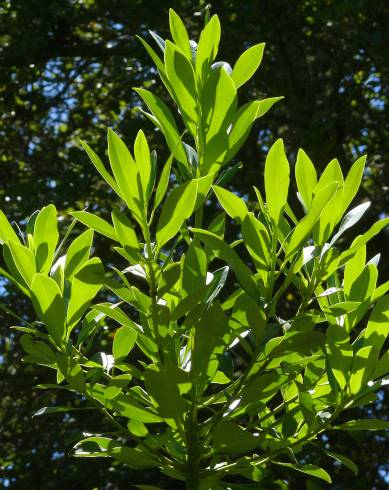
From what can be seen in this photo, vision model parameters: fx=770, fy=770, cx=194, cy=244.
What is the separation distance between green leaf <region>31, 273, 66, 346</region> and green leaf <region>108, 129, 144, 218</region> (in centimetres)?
9

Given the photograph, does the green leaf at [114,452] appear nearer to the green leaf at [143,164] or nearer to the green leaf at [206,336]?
the green leaf at [206,336]

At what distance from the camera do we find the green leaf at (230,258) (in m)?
0.61

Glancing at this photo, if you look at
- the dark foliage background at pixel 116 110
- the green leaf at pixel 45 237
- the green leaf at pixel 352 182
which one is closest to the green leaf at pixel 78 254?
the green leaf at pixel 45 237

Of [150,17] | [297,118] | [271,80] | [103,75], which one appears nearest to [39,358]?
[150,17]

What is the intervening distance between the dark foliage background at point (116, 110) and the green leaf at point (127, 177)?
2.06 metres

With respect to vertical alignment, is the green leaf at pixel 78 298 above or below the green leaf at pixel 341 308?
above

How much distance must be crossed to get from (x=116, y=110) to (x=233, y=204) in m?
3.27

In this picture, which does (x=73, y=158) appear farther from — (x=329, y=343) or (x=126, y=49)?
(x=329, y=343)

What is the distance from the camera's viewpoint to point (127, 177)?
64 cm

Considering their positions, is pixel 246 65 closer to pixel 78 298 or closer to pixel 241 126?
pixel 241 126

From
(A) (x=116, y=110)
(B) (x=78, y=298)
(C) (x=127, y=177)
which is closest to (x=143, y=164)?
(C) (x=127, y=177)

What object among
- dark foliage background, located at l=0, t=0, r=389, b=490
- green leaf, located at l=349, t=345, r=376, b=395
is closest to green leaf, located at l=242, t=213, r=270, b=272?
green leaf, located at l=349, t=345, r=376, b=395

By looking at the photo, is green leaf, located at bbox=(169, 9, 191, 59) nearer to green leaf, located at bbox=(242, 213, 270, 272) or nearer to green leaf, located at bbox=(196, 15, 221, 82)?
green leaf, located at bbox=(196, 15, 221, 82)

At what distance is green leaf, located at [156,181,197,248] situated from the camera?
595mm
